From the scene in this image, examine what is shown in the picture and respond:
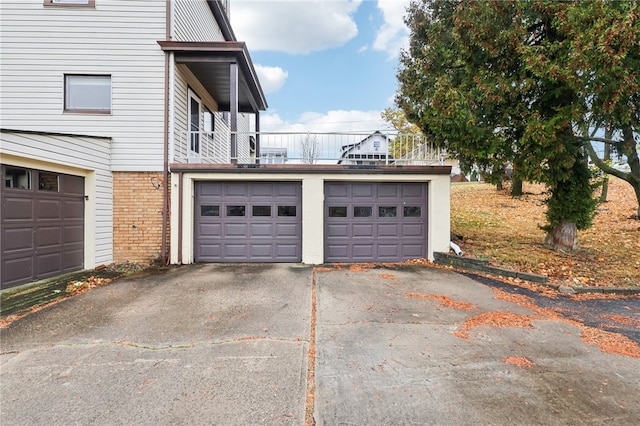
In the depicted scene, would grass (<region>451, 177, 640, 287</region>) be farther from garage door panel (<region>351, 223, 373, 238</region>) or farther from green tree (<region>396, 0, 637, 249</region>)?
garage door panel (<region>351, 223, 373, 238</region>)

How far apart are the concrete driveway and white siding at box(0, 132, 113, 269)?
8.40 feet

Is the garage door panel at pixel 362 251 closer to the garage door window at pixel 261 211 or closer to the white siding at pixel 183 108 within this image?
the garage door window at pixel 261 211

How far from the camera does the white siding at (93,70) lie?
7758mm

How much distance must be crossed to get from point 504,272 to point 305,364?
552 centimetres

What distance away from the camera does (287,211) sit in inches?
317

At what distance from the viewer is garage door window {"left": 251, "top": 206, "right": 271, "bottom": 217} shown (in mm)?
7988

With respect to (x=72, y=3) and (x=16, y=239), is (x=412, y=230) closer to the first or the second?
(x=16, y=239)

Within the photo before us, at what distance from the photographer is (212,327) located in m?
3.96

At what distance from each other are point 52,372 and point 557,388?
4.65 meters

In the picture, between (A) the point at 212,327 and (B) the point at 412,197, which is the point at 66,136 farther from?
(B) the point at 412,197

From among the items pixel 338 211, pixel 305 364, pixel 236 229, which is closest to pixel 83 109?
pixel 236 229

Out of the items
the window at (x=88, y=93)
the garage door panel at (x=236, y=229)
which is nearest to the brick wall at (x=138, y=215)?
the garage door panel at (x=236, y=229)

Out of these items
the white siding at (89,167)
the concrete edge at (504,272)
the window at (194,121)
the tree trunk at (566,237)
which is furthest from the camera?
the window at (194,121)

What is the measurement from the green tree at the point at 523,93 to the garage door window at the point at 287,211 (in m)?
3.95
